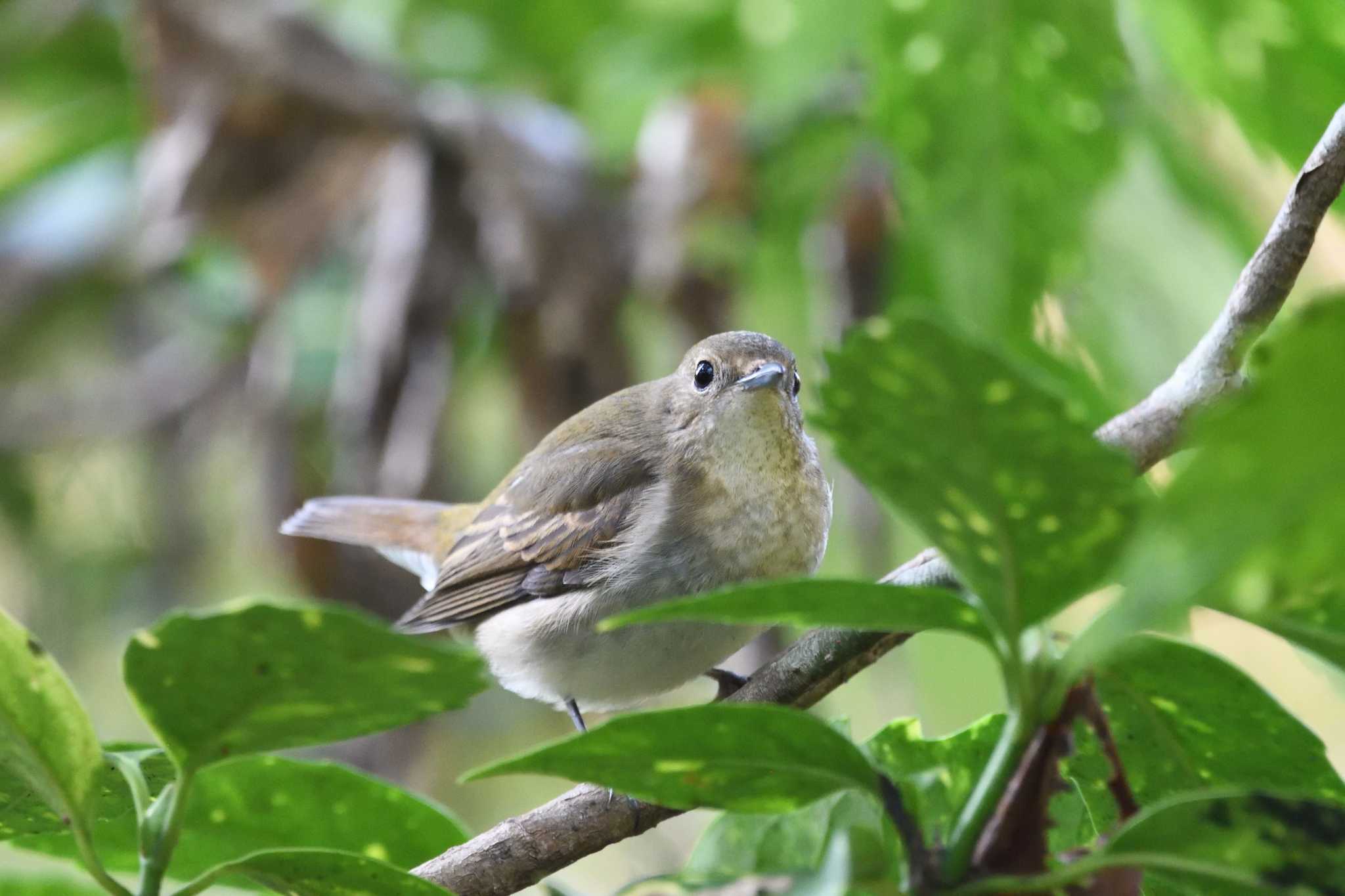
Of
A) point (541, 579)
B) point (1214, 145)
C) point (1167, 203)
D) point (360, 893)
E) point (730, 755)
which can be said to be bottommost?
point (360, 893)

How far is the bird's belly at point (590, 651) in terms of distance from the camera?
2607 mm

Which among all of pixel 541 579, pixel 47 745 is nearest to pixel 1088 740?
pixel 47 745

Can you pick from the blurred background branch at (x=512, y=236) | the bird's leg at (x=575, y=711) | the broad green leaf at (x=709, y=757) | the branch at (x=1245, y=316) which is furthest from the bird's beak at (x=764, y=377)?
the broad green leaf at (x=709, y=757)

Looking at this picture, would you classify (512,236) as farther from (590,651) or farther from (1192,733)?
(1192,733)

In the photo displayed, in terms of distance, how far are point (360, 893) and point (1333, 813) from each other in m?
0.76

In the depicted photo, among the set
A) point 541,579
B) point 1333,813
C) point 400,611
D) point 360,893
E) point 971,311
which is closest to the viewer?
point 1333,813

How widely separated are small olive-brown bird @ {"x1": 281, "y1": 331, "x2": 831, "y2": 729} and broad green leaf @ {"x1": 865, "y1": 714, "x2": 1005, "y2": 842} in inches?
49.6

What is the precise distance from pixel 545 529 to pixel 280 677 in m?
2.12

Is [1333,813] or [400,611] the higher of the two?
[400,611]

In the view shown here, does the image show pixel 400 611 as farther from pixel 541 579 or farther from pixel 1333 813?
pixel 1333 813

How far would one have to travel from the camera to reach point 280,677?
98cm

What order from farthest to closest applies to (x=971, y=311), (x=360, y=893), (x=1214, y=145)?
(x=1214, y=145) → (x=971, y=311) → (x=360, y=893)

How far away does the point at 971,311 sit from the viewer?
247 cm

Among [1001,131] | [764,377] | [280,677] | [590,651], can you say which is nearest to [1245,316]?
[280,677]
